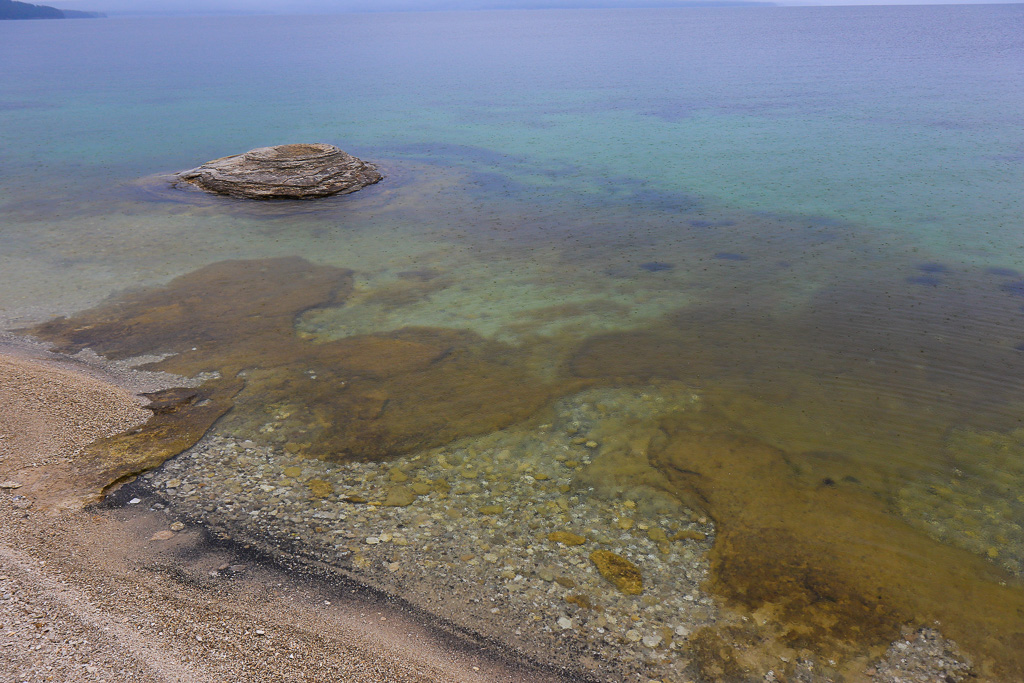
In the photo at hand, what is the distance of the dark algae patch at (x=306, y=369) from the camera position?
9203 mm

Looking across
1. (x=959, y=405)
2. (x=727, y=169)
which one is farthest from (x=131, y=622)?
(x=727, y=169)

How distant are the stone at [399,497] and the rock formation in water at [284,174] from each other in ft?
51.5

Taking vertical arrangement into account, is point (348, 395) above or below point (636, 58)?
below

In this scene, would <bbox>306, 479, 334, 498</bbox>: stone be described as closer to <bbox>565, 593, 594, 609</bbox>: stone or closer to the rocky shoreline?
the rocky shoreline

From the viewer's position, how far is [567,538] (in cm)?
731

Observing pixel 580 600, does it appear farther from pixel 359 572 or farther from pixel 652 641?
pixel 359 572

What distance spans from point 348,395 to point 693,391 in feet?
18.7

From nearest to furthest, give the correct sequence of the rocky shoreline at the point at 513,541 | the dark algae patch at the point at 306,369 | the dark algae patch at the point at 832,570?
the rocky shoreline at the point at 513,541, the dark algae patch at the point at 832,570, the dark algae patch at the point at 306,369

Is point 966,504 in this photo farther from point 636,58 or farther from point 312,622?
point 636,58

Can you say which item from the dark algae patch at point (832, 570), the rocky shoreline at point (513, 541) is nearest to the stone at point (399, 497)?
the rocky shoreline at point (513, 541)

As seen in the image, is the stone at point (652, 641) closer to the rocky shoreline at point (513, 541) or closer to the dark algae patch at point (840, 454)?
the rocky shoreline at point (513, 541)

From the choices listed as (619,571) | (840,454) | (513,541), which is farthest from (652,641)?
(840,454)

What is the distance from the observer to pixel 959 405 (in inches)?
390

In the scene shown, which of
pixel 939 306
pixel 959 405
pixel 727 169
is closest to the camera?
pixel 959 405
